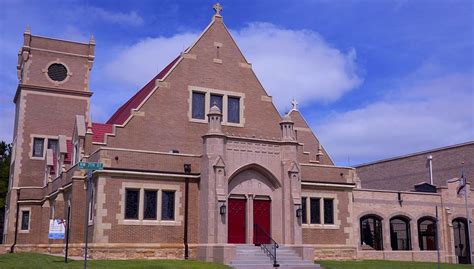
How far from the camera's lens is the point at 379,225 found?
3581 cm

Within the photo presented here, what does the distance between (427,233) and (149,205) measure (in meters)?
21.1

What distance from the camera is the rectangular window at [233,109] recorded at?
33.2 m

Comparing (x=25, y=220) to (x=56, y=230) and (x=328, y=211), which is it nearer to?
(x=56, y=230)

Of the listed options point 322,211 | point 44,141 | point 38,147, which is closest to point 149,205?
point 322,211

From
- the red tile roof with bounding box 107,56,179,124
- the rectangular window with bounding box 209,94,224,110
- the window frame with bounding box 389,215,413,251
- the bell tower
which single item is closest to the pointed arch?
the rectangular window with bounding box 209,94,224,110

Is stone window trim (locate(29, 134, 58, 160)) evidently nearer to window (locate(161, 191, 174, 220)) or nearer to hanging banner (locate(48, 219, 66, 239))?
window (locate(161, 191, 174, 220))

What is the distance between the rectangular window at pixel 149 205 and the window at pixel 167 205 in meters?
0.41

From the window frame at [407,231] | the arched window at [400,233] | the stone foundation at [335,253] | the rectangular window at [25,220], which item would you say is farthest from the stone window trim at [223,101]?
the rectangular window at [25,220]

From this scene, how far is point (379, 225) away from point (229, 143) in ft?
46.5

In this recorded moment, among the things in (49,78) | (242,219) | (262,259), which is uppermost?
(49,78)

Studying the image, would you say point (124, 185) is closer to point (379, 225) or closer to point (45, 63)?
point (379, 225)

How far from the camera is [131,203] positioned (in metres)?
26.7

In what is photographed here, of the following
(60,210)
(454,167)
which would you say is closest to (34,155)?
(60,210)

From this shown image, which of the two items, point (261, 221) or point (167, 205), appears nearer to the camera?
point (167, 205)
